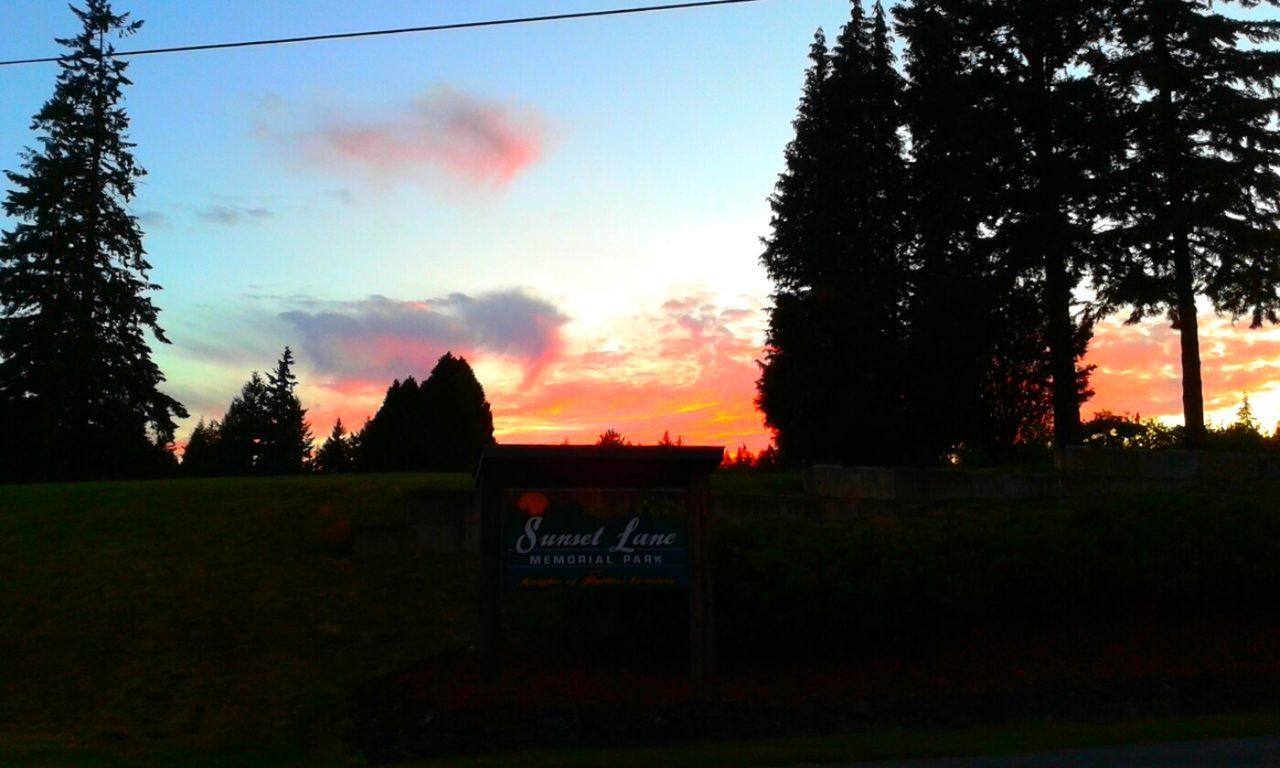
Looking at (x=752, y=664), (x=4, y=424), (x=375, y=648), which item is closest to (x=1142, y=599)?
(x=752, y=664)

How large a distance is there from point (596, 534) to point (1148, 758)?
20.4ft

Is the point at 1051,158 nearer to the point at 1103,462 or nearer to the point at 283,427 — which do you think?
the point at 1103,462

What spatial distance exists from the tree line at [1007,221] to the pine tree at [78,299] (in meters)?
25.9

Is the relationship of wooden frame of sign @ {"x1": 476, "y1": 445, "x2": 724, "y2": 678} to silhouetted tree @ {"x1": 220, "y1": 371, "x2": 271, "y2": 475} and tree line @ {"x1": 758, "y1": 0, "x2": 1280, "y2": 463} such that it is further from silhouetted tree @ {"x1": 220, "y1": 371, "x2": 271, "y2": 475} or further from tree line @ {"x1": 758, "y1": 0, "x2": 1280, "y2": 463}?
silhouetted tree @ {"x1": 220, "y1": 371, "x2": 271, "y2": 475}

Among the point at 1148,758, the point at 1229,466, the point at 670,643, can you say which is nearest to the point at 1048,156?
the point at 1229,466

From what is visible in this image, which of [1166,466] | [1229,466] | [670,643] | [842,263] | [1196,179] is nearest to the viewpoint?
[670,643]

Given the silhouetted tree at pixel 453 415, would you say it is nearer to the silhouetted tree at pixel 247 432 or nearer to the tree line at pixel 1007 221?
the tree line at pixel 1007 221

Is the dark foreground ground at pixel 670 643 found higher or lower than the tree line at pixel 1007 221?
lower

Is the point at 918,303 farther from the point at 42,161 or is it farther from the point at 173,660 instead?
the point at 42,161

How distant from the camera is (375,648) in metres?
15.4

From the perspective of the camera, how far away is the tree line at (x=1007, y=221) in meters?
29.1

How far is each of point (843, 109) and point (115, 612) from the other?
1112 inches

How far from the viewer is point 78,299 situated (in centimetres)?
4691

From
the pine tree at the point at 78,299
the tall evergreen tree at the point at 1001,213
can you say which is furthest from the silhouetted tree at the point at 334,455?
the tall evergreen tree at the point at 1001,213
